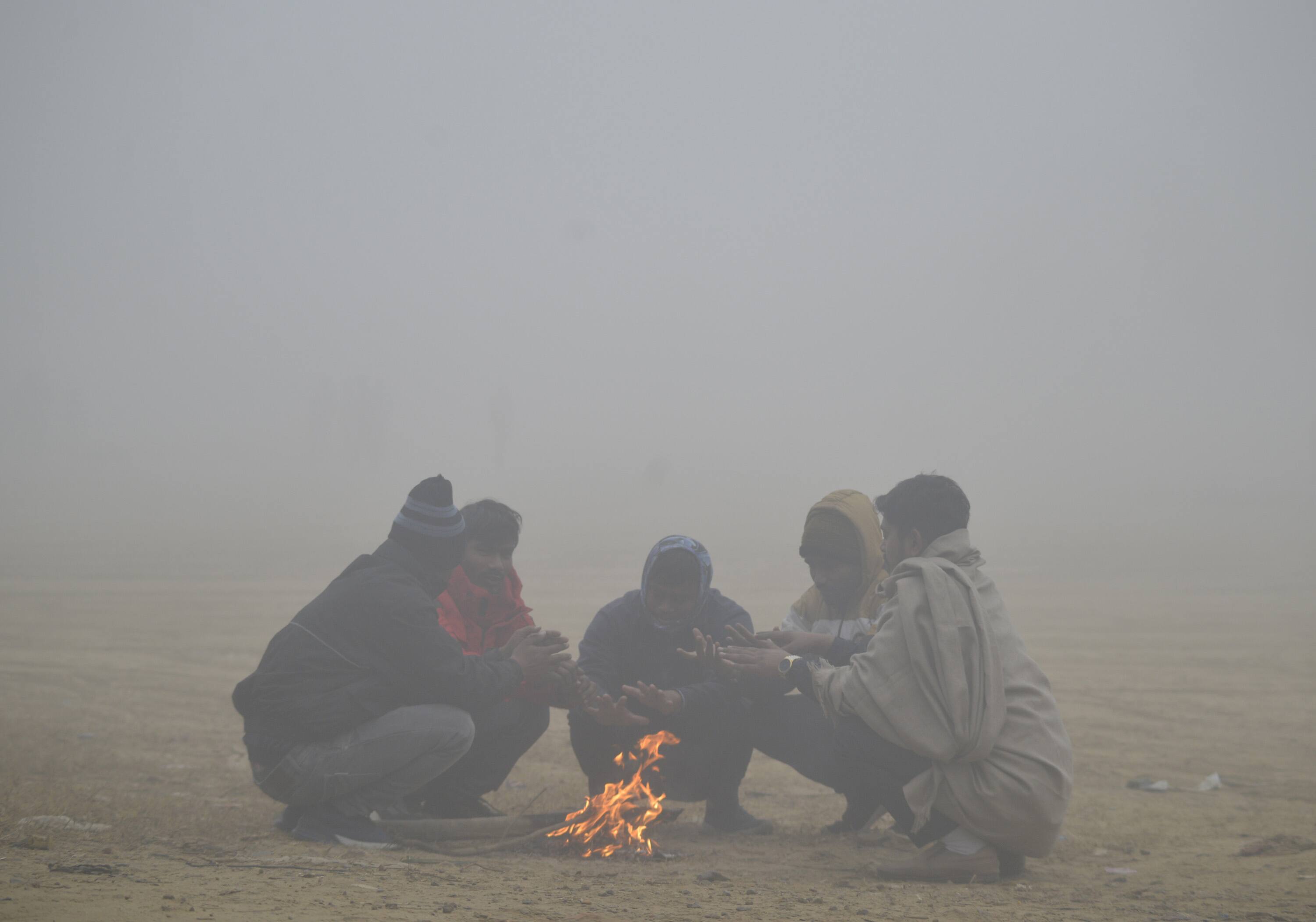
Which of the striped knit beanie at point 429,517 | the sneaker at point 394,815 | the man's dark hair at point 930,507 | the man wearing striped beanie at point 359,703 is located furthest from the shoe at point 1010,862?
the striped knit beanie at point 429,517

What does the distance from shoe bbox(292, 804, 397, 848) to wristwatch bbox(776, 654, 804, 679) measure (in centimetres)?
185

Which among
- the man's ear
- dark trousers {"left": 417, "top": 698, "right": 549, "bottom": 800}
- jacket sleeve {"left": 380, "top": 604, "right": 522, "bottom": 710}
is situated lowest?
dark trousers {"left": 417, "top": 698, "right": 549, "bottom": 800}

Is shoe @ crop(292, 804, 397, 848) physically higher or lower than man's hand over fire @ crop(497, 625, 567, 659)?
lower

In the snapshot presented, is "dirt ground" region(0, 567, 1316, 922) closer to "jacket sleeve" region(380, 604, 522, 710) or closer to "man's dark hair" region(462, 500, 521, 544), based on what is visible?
"jacket sleeve" region(380, 604, 522, 710)

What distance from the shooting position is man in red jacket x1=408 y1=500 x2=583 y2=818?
195 inches

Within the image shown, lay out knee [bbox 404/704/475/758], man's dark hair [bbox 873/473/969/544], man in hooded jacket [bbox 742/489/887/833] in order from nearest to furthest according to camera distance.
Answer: man's dark hair [bbox 873/473/969/544] < knee [bbox 404/704/475/758] < man in hooded jacket [bbox 742/489/887/833]

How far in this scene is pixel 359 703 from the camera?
4.32m

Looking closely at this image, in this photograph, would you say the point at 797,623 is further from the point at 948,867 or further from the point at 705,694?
the point at 948,867

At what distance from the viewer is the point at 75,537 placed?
49.9 meters

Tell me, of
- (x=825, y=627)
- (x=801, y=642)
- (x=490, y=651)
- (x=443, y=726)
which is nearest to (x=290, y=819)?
(x=443, y=726)

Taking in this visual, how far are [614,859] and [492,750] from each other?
0.94 meters

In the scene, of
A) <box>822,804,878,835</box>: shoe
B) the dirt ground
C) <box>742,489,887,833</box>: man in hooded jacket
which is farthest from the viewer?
<box>822,804,878,835</box>: shoe

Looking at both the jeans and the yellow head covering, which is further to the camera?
the yellow head covering

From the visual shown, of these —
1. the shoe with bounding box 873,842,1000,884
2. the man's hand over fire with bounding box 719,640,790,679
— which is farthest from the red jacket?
the shoe with bounding box 873,842,1000,884
